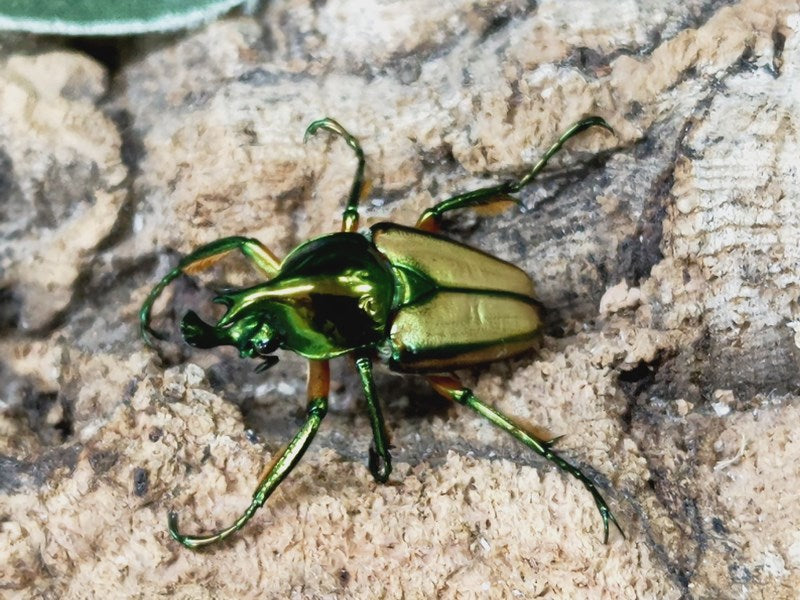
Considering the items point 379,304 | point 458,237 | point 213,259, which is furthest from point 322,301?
point 458,237

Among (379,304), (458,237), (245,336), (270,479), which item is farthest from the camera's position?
(458,237)

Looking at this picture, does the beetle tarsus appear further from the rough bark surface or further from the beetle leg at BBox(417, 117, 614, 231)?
the beetle leg at BBox(417, 117, 614, 231)

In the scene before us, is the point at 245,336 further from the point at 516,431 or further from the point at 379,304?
the point at 516,431

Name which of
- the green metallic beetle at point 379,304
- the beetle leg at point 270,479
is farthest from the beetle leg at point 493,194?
the beetle leg at point 270,479

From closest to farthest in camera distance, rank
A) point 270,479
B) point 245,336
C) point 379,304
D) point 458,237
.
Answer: point 270,479 < point 245,336 < point 379,304 < point 458,237

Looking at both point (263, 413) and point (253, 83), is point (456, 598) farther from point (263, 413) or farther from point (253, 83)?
point (253, 83)

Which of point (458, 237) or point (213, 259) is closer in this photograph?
point (213, 259)

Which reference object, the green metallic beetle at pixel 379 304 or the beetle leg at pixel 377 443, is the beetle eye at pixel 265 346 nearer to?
the green metallic beetle at pixel 379 304
